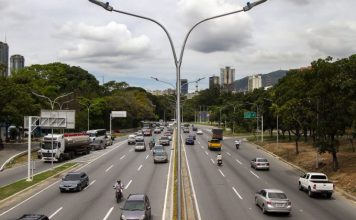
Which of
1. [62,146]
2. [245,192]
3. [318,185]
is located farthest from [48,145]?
[318,185]

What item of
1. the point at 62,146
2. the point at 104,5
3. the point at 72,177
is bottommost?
the point at 72,177

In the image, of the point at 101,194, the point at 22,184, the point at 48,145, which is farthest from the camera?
the point at 48,145

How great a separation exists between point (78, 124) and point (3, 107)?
30640 millimetres

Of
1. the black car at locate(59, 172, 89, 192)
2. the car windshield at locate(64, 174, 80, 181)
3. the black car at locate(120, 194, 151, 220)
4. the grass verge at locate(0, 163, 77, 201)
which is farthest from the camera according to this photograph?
the car windshield at locate(64, 174, 80, 181)

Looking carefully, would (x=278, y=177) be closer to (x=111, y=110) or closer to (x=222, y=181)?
(x=222, y=181)

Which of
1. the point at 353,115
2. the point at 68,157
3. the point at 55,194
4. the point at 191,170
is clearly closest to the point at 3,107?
the point at 68,157

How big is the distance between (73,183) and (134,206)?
13.2m

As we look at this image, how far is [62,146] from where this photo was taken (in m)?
60.6

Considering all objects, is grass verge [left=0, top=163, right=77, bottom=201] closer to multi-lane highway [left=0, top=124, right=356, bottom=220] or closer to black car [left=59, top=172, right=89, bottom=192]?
multi-lane highway [left=0, top=124, right=356, bottom=220]

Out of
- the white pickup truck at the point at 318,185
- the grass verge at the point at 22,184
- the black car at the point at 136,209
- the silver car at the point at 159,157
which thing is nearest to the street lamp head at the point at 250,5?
the black car at the point at 136,209

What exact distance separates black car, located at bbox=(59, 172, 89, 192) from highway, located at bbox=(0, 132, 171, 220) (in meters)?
0.53

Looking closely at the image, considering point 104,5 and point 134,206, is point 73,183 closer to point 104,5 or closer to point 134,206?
point 134,206

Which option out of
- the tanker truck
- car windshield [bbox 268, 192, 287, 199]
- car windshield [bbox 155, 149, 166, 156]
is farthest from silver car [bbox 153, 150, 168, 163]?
car windshield [bbox 268, 192, 287, 199]

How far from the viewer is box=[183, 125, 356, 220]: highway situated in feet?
93.0
